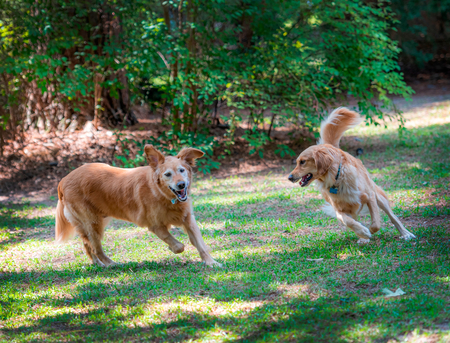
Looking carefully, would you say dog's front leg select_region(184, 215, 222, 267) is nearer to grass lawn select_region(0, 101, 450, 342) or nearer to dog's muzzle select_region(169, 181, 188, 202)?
grass lawn select_region(0, 101, 450, 342)

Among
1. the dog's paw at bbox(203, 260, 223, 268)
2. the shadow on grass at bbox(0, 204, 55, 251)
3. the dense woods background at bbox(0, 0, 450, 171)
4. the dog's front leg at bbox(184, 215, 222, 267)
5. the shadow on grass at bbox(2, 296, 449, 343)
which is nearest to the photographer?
the shadow on grass at bbox(2, 296, 449, 343)

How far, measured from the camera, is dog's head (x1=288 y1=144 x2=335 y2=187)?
470 centimetres

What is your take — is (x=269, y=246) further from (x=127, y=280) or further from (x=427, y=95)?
(x=427, y=95)

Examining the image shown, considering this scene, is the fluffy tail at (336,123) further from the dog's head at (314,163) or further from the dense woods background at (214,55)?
the dense woods background at (214,55)

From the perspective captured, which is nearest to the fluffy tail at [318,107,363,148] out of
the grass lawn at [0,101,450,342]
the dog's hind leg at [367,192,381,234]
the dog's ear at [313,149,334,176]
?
the dog's ear at [313,149,334,176]

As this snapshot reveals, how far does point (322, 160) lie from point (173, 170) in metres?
1.67

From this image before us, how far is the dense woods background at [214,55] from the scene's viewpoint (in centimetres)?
938

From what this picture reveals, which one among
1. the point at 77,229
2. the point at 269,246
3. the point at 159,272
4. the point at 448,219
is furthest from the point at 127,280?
the point at 448,219

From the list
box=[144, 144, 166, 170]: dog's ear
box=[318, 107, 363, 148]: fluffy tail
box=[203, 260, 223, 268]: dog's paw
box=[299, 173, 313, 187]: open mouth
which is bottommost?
box=[203, 260, 223, 268]: dog's paw

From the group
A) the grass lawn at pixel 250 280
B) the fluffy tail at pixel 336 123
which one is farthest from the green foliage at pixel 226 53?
the fluffy tail at pixel 336 123

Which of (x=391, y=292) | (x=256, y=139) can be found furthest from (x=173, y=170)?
(x=256, y=139)

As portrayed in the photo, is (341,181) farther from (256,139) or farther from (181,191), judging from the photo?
(256,139)

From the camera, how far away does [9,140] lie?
1121 centimetres

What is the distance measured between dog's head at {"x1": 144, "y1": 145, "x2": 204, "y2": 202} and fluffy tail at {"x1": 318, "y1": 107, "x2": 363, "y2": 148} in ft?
5.83
